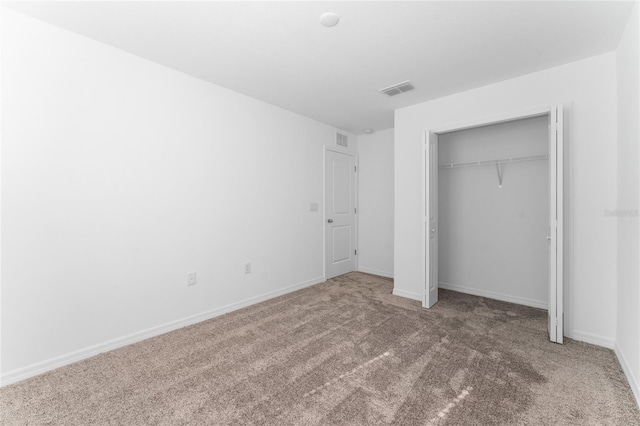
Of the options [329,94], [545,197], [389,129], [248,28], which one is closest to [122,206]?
[248,28]

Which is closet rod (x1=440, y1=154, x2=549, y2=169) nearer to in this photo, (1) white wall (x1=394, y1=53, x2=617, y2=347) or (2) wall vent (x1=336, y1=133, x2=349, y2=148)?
(1) white wall (x1=394, y1=53, x2=617, y2=347)

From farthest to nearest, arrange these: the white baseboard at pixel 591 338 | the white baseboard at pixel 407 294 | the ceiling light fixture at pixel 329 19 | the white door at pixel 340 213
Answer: the white door at pixel 340 213, the white baseboard at pixel 407 294, the white baseboard at pixel 591 338, the ceiling light fixture at pixel 329 19

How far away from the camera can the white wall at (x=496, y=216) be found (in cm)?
346

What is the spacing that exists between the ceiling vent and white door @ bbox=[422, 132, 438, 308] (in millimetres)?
583

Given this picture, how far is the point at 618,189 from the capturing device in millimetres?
2416

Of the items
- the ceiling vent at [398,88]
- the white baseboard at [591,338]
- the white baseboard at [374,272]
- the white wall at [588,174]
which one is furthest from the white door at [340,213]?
the white baseboard at [591,338]

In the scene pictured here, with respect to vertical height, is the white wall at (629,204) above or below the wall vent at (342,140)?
below

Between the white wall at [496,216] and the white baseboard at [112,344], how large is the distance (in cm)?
278

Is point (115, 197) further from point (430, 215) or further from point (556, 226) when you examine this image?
point (556, 226)

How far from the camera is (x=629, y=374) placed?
6.49 ft

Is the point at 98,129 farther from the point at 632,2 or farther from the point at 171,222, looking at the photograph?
the point at 632,2

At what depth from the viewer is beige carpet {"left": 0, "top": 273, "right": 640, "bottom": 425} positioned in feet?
5.53

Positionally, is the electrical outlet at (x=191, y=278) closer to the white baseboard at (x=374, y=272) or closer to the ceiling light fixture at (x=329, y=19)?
the ceiling light fixture at (x=329, y=19)

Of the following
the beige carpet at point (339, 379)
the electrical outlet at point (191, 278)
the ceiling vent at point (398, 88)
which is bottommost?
the beige carpet at point (339, 379)
